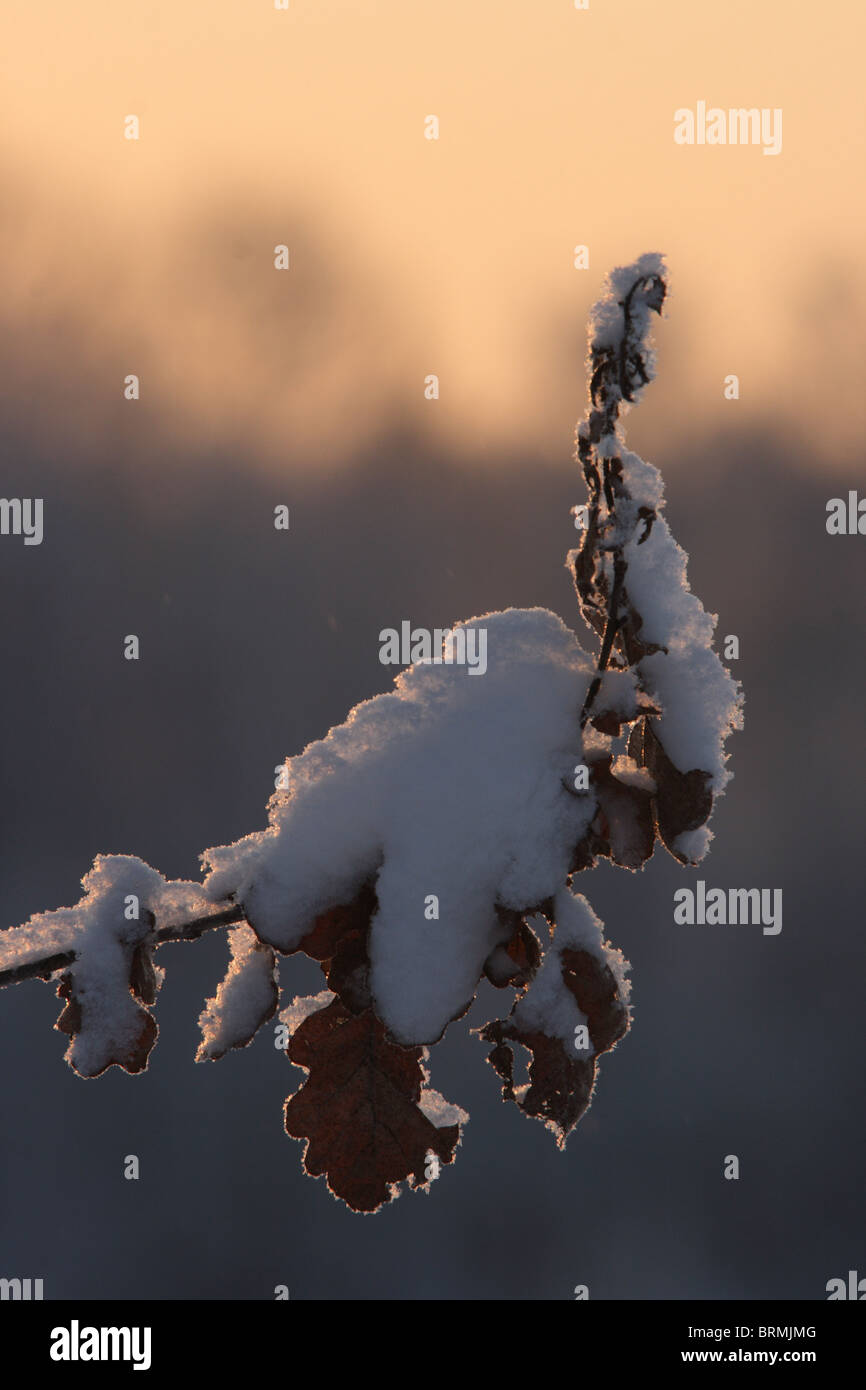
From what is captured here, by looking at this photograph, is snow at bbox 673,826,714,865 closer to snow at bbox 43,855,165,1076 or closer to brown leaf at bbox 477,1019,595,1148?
brown leaf at bbox 477,1019,595,1148

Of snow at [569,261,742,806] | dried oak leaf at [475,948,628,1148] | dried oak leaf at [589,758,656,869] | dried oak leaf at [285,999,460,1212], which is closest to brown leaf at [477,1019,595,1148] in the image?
dried oak leaf at [475,948,628,1148]

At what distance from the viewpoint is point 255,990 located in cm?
177

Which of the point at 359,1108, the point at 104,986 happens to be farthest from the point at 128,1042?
the point at 359,1108

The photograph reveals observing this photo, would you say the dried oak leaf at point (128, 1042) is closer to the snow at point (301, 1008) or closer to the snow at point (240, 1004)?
the snow at point (240, 1004)

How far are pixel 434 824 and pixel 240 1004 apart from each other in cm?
48

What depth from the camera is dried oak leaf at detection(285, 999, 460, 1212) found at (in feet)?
5.36

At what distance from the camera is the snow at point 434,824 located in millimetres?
1482

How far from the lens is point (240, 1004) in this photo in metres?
1.75

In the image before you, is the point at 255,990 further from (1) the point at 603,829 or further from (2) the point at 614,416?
(2) the point at 614,416

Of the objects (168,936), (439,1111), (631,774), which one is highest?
(631,774)

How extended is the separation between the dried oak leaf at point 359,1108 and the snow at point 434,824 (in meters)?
0.20

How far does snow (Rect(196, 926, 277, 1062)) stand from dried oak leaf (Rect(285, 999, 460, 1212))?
12 centimetres

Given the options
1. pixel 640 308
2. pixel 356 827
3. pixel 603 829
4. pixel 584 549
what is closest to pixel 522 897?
pixel 603 829

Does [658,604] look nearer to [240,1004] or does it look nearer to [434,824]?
[434,824]
